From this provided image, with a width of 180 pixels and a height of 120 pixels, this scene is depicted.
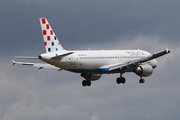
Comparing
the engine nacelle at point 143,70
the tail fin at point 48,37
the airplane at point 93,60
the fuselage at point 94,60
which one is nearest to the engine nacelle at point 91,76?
the airplane at point 93,60

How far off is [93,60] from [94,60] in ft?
0.75

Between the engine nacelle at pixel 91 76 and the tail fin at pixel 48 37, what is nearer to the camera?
the tail fin at pixel 48 37

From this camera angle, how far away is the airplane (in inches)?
3123

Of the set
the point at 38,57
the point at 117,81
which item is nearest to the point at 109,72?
the point at 117,81

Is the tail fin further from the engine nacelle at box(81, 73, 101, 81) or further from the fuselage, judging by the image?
the engine nacelle at box(81, 73, 101, 81)

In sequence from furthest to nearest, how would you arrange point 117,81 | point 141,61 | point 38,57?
point 117,81 → point 141,61 → point 38,57

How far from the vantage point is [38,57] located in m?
78.1

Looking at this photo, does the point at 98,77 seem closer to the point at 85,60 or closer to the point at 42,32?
the point at 85,60

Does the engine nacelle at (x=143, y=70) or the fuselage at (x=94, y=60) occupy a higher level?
the fuselage at (x=94, y=60)

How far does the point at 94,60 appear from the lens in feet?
279

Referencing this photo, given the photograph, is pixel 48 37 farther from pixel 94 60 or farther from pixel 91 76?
pixel 91 76

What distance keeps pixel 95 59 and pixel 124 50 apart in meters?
8.51

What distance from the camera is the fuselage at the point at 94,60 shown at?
80.6 metres

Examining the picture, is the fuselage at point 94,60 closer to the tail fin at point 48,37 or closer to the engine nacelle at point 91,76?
the tail fin at point 48,37
